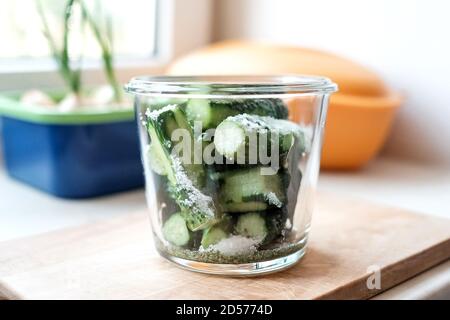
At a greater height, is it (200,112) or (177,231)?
(200,112)

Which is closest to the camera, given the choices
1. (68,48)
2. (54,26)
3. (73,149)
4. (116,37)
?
(73,149)

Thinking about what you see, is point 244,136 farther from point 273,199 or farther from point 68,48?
point 68,48

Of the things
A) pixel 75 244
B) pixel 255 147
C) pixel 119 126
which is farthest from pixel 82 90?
pixel 255 147

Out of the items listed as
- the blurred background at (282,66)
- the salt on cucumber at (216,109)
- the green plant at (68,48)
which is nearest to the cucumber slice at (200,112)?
the salt on cucumber at (216,109)

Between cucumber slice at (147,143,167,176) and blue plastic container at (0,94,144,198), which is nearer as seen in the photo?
cucumber slice at (147,143,167,176)

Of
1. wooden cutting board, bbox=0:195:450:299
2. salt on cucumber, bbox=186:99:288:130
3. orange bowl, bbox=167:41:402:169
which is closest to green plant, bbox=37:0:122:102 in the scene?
orange bowl, bbox=167:41:402:169

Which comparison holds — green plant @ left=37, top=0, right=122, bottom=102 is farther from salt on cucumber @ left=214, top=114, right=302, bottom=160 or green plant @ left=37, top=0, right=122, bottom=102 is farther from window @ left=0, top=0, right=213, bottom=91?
salt on cucumber @ left=214, top=114, right=302, bottom=160

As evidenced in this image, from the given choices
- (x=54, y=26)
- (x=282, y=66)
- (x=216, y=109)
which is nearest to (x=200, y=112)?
(x=216, y=109)
